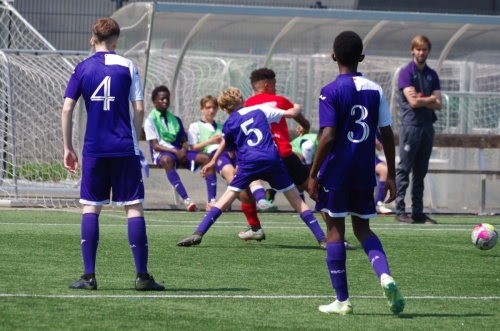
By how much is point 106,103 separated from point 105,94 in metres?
0.06

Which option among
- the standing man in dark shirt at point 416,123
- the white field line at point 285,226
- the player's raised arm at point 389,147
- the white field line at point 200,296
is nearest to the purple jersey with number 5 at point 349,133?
the player's raised arm at point 389,147

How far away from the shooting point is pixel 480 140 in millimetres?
14828

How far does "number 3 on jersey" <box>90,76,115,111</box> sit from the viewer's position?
6.66 m

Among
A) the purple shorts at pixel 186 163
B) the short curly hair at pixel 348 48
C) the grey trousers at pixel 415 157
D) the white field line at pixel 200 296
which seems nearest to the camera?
the short curly hair at pixel 348 48

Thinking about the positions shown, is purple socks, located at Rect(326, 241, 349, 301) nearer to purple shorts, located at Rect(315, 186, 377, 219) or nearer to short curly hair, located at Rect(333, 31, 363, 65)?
purple shorts, located at Rect(315, 186, 377, 219)

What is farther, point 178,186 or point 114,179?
point 178,186

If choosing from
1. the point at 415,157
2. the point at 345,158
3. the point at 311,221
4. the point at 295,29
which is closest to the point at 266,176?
the point at 311,221

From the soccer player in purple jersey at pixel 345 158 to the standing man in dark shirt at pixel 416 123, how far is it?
642 centimetres

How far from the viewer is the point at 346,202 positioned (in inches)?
239

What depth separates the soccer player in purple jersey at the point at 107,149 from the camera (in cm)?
664

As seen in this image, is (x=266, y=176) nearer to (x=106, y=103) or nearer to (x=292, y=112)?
(x=292, y=112)

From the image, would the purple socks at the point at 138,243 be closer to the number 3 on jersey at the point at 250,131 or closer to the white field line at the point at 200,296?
the white field line at the point at 200,296

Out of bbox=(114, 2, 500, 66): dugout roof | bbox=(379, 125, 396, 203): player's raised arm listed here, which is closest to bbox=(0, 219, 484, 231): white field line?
bbox=(114, 2, 500, 66): dugout roof

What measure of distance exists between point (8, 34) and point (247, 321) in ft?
37.3
